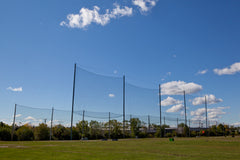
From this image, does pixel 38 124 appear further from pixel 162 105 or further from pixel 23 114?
pixel 162 105

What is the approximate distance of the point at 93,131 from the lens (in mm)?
37531

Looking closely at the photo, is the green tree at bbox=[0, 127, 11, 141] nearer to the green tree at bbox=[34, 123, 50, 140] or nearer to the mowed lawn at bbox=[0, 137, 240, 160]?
the green tree at bbox=[34, 123, 50, 140]

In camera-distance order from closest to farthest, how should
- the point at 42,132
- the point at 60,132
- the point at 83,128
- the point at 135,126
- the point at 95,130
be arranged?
the point at 42,132, the point at 60,132, the point at 83,128, the point at 95,130, the point at 135,126

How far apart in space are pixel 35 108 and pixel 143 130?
23.7 meters

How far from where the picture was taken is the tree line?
93.5 ft

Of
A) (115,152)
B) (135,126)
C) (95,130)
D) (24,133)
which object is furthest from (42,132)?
(115,152)

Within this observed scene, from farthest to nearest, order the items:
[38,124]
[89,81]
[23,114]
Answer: [89,81], [38,124], [23,114]

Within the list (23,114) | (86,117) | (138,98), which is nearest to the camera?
(23,114)

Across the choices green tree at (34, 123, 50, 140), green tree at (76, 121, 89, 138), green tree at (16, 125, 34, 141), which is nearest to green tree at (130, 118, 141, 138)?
green tree at (76, 121, 89, 138)

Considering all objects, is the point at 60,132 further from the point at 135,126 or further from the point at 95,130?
the point at 135,126

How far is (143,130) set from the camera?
47.4 m

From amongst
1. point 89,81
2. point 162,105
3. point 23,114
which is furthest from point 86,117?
point 162,105

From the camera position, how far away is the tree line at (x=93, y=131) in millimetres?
28484

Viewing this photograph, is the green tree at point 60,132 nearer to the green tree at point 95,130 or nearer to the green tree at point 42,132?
the green tree at point 42,132
